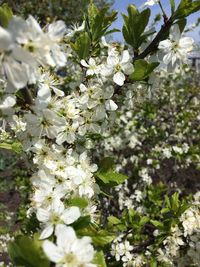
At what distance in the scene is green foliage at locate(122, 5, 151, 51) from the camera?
1968mm

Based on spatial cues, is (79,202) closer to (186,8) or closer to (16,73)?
(16,73)

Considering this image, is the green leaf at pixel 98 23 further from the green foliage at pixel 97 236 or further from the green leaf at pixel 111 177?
the green foliage at pixel 97 236

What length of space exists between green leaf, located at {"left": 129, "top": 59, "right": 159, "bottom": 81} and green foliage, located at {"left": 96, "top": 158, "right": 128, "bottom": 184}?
0.43 meters

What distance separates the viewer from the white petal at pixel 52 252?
1180mm

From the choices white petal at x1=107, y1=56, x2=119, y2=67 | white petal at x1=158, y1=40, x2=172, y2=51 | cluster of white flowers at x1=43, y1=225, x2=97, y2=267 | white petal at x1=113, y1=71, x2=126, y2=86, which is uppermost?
white petal at x1=158, y1=40, x2=172, y2=51

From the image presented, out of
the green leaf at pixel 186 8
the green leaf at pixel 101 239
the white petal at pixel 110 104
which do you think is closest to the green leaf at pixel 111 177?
the white petal at pixel 110 104

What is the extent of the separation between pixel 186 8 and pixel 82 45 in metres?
0.55

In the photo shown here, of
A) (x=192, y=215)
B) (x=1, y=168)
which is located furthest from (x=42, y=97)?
(x=1, y=168)

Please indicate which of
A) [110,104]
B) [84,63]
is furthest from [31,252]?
[84,63]

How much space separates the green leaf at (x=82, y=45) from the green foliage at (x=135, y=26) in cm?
19

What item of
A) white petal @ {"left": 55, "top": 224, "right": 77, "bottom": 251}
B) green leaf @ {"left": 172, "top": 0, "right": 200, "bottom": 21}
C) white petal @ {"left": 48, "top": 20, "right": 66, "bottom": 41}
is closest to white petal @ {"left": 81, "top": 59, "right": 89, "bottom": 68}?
green leaf @ {"left": 172, "top": 0, "right": 200, "bottom": 21}

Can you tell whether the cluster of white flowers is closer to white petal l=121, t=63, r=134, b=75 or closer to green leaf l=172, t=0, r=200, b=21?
white petal l=121, t=63, r=134, b=75

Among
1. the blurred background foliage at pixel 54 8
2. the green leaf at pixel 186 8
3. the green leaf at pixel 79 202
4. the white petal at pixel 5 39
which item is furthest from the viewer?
the blurred background foliage at pixel 54 8

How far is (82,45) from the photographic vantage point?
2084mm
